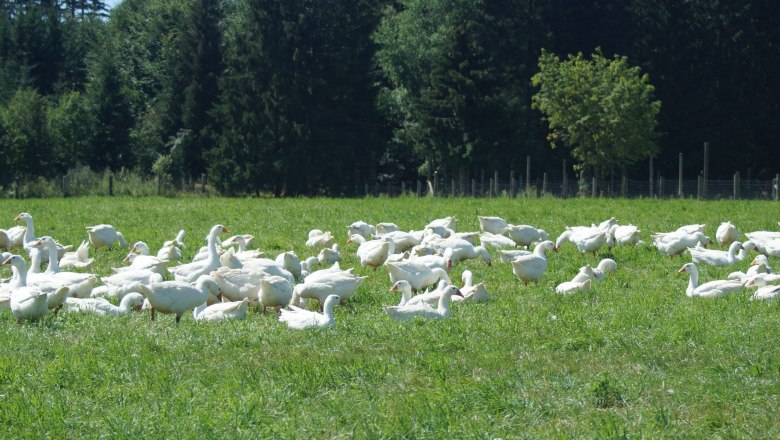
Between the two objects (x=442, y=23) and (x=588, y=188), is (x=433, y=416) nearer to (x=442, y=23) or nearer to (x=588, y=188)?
(x=588, y=188)

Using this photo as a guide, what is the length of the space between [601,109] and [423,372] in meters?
39.3

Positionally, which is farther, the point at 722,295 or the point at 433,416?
the point at 722,295

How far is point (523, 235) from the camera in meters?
17.7

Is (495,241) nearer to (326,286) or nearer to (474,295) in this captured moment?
(474,295)

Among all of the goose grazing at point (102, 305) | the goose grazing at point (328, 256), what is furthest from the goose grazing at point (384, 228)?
the goose grazing at point (102, 305)

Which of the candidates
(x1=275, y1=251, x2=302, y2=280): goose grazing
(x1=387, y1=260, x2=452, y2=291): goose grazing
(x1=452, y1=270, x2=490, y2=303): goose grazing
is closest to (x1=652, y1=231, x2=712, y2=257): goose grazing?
(x1=387, y1=260, x2=452, y2=291): goose grazing

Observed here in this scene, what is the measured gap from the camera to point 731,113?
56938 millimetres

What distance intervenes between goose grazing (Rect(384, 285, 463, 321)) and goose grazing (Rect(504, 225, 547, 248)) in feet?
21.5

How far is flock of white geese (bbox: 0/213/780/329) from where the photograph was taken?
11008mm

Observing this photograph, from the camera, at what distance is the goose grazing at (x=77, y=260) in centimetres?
1571

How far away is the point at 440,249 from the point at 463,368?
7.62m

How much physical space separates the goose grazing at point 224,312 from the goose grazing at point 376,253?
14.3ft

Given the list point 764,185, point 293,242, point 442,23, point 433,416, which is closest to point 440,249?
Result: point 293,242

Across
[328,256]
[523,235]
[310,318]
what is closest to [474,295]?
[310,318]
